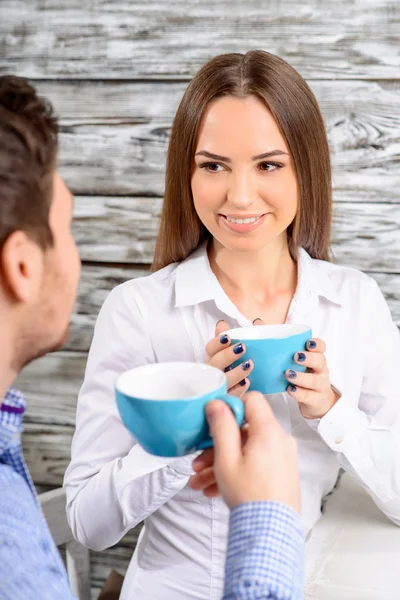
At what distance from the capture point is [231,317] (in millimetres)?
1256

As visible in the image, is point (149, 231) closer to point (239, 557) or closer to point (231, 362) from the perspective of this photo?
point (231, 362)

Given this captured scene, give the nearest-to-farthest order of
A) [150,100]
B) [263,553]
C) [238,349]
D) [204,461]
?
[263,553] < [204,461] < [238,349] < [150,100]

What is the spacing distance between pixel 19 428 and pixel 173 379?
0.56 feet

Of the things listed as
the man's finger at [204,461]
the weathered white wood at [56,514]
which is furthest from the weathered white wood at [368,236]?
the man's finger at [204,461]

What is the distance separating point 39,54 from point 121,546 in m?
1.19

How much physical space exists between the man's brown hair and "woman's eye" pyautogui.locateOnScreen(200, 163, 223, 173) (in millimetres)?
464

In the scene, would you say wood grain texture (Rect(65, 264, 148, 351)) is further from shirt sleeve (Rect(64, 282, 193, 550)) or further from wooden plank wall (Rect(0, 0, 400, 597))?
shirt sleeve (Rect(64, 282, 193, 550))

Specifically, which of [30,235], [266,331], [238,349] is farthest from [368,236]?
[30,235]

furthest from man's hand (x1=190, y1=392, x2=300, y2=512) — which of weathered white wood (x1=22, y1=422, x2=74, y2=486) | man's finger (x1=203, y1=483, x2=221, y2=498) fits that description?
weathered white wood (x1=22, y1=422, x2=74, y2=486)

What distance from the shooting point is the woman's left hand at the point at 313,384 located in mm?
1011

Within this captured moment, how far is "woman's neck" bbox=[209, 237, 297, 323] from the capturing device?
4.24 ft

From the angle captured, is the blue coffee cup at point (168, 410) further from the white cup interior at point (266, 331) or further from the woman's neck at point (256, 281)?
the woman's neck at point (256, 281)

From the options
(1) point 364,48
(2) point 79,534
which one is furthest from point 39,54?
(2) point 79,534

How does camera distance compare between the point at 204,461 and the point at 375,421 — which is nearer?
the point at 204,461
